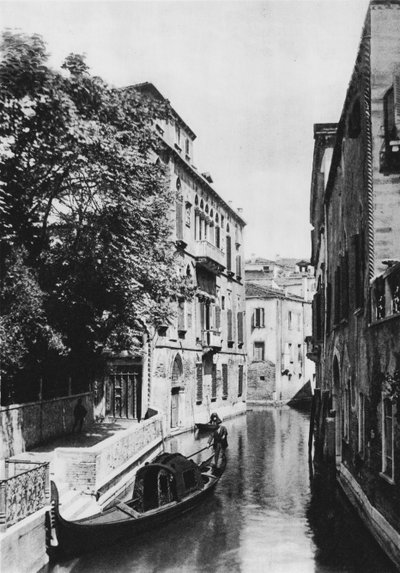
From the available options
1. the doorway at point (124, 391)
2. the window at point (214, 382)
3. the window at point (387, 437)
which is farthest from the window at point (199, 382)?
the window at point (387, 437)

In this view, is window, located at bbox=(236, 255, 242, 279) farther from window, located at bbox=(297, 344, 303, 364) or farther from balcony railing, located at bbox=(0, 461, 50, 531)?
balcony railing, located at bbox=(0, 461, 50, 531)

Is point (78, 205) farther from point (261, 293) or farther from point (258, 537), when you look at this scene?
point (261, 293)

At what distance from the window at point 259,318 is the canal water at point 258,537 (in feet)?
75.1

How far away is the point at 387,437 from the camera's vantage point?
972cm

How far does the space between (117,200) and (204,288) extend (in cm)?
1616

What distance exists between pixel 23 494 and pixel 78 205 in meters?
7.24

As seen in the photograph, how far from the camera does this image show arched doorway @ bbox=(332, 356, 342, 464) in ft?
51.4

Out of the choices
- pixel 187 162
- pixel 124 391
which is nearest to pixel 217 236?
pixel 187 162

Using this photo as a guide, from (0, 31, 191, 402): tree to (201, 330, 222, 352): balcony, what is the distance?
12.6m

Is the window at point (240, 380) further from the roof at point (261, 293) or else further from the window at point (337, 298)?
the window at point (337, 298)

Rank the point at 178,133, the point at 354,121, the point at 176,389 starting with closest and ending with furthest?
the point at 354,121 < the point at 176,389 < the point at 178,133

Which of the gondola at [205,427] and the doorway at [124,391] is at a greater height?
the doorway at [124,391]

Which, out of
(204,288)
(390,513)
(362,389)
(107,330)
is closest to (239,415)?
(204,288)

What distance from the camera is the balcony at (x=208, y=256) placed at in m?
27.4
